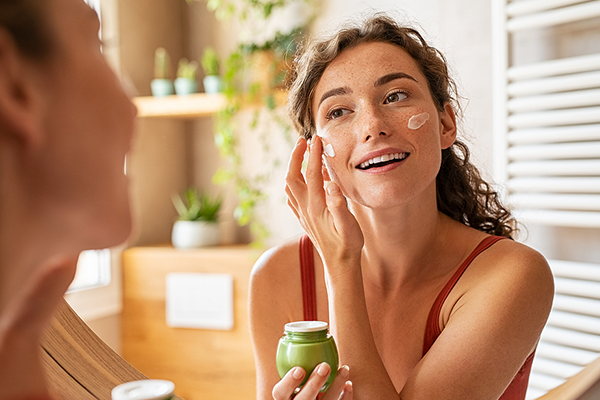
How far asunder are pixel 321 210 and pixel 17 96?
0.72m

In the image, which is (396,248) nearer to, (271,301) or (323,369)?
(271,301)

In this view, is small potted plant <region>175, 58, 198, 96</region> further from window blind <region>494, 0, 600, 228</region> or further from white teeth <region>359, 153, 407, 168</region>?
white teeth <region>359, 153, 407, 168</region>

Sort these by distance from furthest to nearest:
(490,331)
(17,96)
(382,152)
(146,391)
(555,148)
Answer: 1. (555,148)
2. (382,152)
3. (490,331)
4. (146,391)
5. (17,96)

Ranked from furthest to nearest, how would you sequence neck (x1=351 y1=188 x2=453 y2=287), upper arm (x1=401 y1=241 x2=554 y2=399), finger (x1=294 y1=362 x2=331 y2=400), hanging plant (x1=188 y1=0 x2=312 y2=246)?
hanging plant (x1=188 y1=0 x2=312 y2=246) → neck (x1=351 y1=188 x2=453 y2=287) → upper arm (x1=401 y1=241 x2=554 y2=399) → finger (x1=294 y1=362 x2=331 y2=400)

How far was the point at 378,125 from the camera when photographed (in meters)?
0.93

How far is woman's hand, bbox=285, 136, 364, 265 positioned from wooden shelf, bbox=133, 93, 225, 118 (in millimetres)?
1281

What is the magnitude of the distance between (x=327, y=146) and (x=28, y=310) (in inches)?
31.7

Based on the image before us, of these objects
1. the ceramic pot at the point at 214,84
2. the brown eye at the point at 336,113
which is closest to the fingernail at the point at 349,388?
the brown eye at the point at 336,113

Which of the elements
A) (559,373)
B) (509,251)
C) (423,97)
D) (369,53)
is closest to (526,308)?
(509,251)

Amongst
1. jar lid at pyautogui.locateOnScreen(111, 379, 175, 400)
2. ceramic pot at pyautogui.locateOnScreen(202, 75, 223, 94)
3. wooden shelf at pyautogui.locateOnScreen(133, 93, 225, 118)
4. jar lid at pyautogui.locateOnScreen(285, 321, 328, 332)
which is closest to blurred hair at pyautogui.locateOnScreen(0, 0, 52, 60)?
jar lid at pyautogui.locateOnScreen(111, 379, 175, 400)

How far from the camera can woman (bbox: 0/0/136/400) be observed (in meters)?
0.21

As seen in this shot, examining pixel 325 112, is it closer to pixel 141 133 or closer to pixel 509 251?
pixel 509 251

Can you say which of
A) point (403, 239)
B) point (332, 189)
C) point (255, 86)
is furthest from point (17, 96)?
point (255, 86)

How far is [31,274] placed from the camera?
22cm
